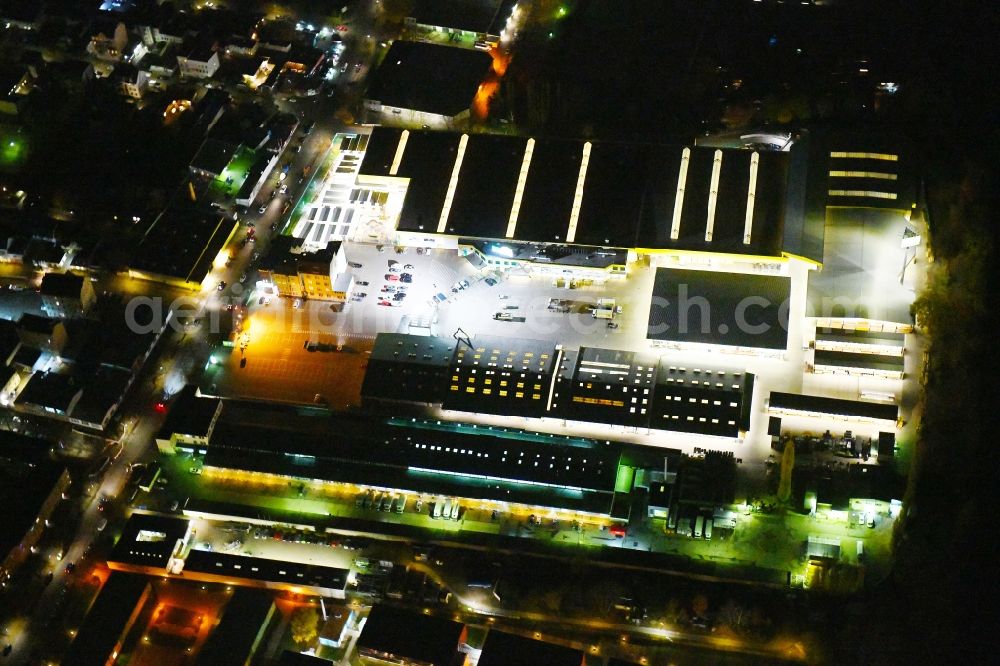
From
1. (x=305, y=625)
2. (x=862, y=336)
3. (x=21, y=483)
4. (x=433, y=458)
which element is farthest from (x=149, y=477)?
(x=862, y=336)

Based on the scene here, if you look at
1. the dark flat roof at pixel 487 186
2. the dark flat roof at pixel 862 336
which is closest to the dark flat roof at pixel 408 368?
the dark flat roof at pixel 487 186

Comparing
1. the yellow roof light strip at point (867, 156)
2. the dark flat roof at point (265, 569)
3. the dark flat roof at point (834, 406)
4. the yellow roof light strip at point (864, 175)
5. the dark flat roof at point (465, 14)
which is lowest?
the dark flat roof at point (265, 569)

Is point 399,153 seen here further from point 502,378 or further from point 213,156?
point 502,378

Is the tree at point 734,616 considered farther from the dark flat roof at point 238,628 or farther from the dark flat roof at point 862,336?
the dark flat roof at point 238,628

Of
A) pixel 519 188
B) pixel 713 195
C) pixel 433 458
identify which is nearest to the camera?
pixel 433 458

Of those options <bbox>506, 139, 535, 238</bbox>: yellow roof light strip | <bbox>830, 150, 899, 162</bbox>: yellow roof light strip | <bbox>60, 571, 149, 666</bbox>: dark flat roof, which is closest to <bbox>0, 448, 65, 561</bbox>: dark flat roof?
<bbox>60, 571, 149, 666</bbox>: dark flat roof
